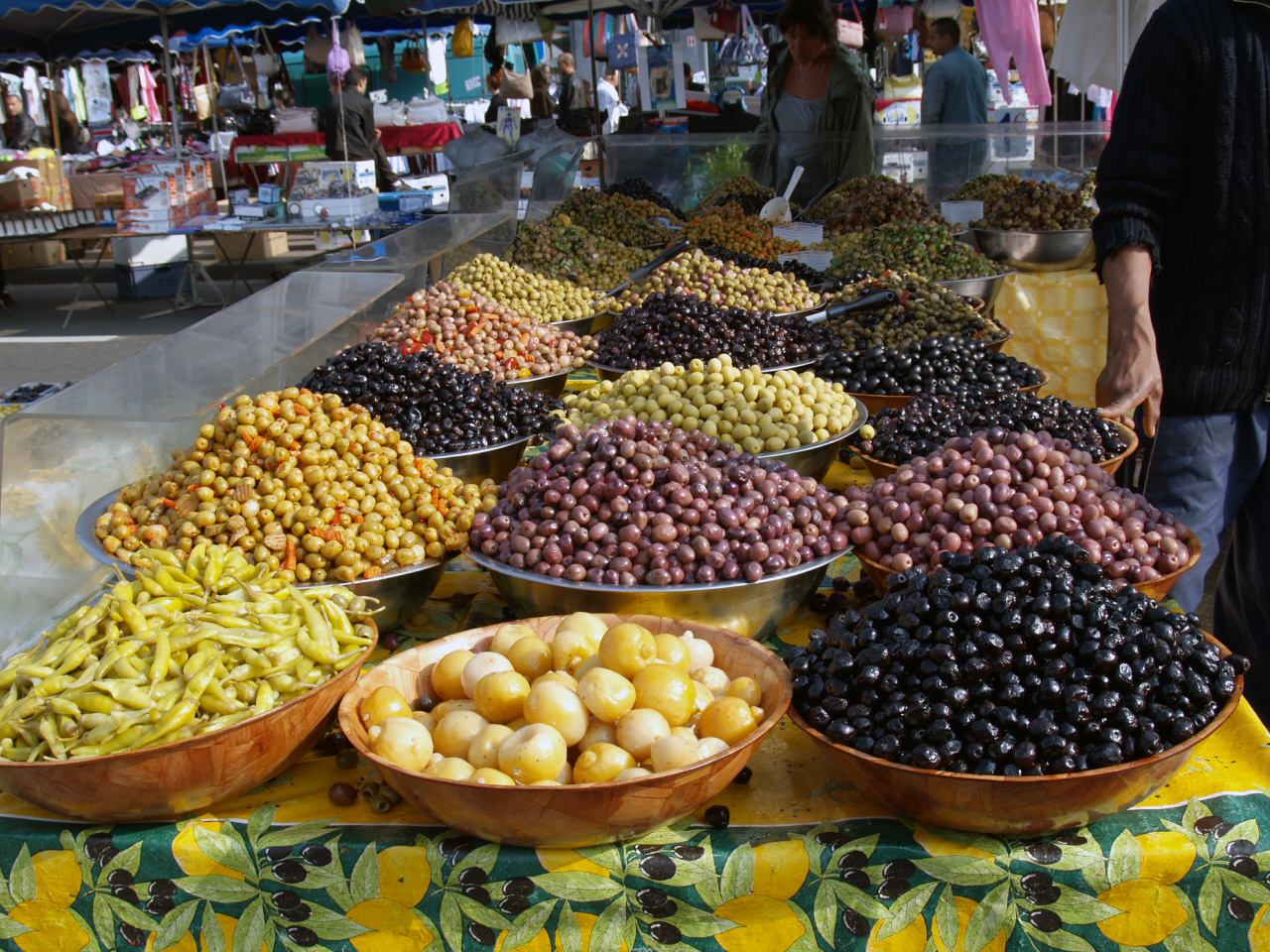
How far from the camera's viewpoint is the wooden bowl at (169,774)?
123cm

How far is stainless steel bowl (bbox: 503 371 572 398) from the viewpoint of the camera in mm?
3104

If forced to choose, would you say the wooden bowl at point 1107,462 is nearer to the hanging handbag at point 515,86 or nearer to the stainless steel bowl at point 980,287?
the stainless steel bowl at point 980,287

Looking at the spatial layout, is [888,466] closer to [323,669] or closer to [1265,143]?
[1265,143]

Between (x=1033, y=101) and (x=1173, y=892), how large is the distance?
303 inches

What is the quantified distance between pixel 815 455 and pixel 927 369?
0.72 meters

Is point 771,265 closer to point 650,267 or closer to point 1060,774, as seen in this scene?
point 650,267

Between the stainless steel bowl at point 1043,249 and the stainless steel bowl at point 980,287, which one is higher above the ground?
the stainless steel bowl at point 1043,249

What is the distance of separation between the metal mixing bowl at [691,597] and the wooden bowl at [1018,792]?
459mm

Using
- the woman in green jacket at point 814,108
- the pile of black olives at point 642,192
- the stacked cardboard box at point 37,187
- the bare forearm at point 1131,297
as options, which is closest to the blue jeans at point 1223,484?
the bare forearm at point 1131,297

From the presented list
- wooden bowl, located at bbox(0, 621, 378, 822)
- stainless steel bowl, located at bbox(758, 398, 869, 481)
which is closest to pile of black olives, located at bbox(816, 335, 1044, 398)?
stainless steel bowl, located at bbox(758, 398, 869, 481)

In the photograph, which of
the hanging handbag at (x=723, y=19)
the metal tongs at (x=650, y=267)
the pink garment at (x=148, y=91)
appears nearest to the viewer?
the metal tongs at (x=650, y=267)

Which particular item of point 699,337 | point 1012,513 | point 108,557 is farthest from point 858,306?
point 108,557

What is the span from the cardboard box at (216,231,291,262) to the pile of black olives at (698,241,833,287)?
29.9 feet

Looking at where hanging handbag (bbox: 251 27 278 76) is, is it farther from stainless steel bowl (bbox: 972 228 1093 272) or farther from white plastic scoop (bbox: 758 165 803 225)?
stainless steel bowl (bbox: 972 228 1093 272)
